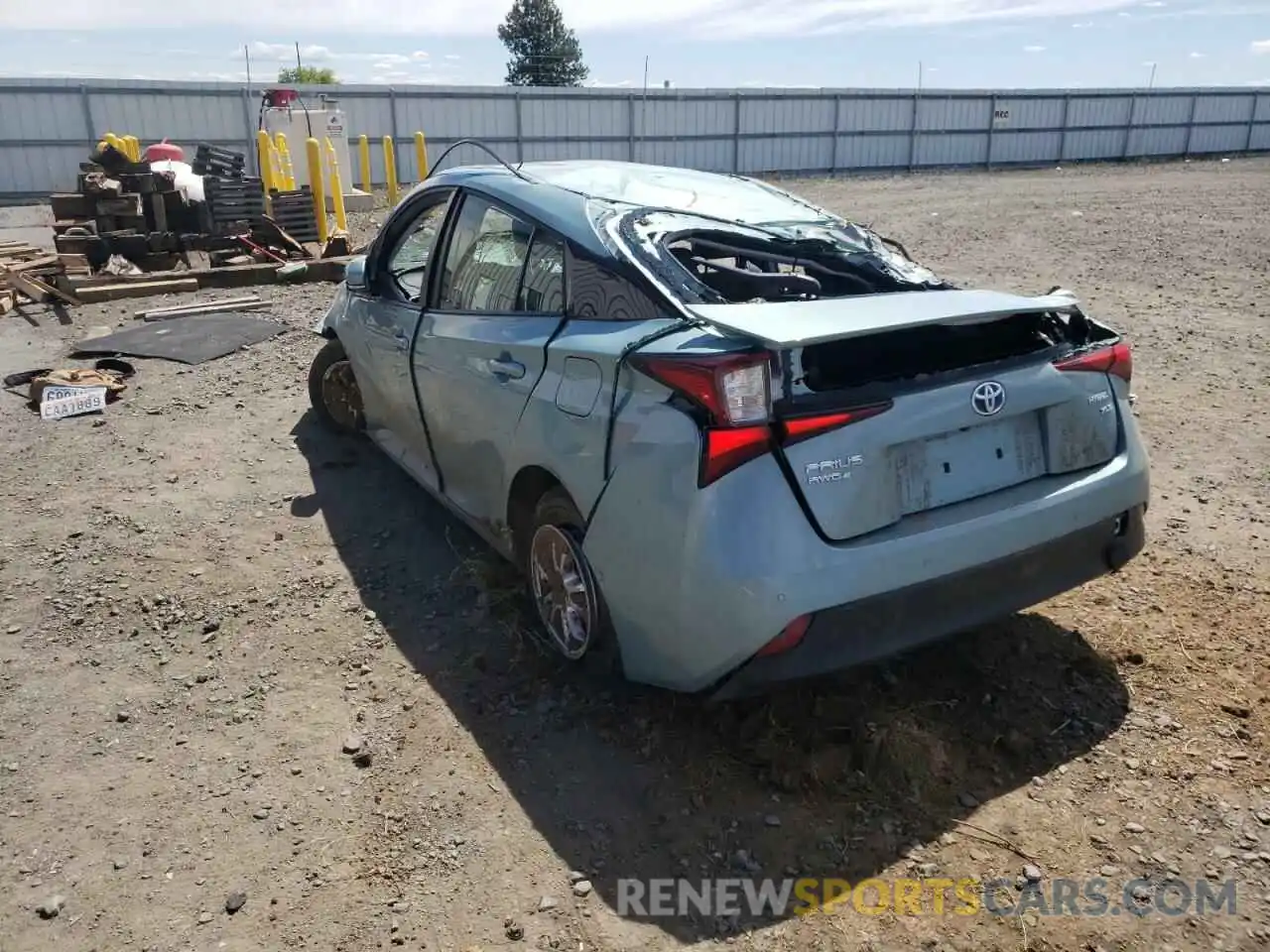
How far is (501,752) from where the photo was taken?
3.21 m

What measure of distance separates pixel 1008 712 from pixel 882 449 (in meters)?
1.10

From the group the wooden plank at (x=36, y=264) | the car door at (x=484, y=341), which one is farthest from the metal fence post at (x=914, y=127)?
the car door at (x=484, y=341)

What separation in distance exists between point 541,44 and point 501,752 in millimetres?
71750

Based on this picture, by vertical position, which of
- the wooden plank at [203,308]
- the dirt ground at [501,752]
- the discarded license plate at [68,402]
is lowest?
the dirt ground at [501,752]

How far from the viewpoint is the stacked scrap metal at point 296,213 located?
13977 mm

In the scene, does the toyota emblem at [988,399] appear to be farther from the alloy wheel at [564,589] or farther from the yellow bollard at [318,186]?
the yellow bollard at [318,186]

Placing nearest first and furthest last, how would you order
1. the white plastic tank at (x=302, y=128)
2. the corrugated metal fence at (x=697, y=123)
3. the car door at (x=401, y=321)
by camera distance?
the car door at (x=401, y=321) → the white plastic tank at (x=302, y=128) → the corrugated metal fence at (x=697, y=123)

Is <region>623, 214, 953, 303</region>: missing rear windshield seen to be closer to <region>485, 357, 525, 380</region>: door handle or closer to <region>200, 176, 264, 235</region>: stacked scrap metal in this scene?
<region>485, 357, 525, 380</region>: door handle

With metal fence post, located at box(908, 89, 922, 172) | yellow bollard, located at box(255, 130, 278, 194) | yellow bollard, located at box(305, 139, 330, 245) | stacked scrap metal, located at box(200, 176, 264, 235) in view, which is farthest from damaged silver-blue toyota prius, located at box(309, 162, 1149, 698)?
metal fence post, located at box(908, 89, 922, 172)

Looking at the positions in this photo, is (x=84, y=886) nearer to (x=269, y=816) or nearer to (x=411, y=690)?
(x=269, y=816)

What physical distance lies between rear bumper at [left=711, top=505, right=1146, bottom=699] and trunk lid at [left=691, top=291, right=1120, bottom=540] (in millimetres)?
209

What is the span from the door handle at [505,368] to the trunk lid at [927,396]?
84 centimetres

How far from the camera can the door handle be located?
3.56 meters

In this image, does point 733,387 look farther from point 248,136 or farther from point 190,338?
point 248,136
